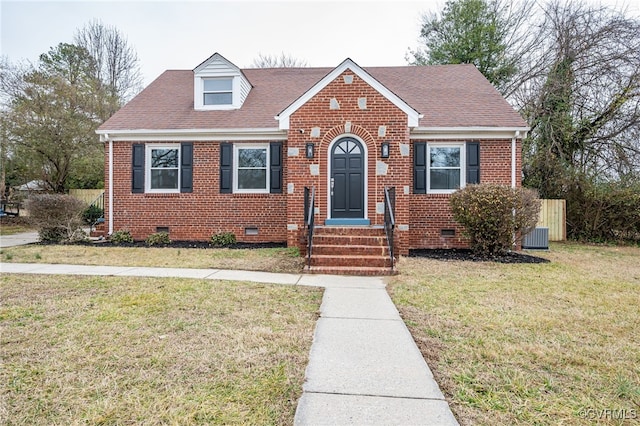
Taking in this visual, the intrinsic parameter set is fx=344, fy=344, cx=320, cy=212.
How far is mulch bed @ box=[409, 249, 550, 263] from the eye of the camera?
8273 millimetres

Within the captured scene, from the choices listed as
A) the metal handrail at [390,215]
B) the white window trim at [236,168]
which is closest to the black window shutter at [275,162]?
the white window trim at [236,168]

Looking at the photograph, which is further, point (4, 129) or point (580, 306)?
point (4, 129)

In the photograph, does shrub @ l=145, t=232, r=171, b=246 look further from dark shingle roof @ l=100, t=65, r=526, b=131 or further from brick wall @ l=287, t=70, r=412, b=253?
brick wall @ l=287, t=70, r=412, b=253

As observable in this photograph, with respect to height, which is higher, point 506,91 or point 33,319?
point 506,91

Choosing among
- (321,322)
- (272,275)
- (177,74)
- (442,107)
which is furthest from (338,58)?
(321,322)

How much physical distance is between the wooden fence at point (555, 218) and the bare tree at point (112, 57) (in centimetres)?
2450

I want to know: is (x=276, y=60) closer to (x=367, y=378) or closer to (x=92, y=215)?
(x=92, y=215)

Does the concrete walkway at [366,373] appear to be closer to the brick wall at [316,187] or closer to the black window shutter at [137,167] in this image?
the brick wall at [316,187]

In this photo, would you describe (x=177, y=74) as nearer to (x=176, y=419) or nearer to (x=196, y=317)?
(x=196, y=317)

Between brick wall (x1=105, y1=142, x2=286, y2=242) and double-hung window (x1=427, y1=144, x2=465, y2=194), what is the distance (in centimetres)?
453

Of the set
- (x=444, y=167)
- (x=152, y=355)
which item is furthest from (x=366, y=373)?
(x=444, y=167)

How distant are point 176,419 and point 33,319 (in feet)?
9.17

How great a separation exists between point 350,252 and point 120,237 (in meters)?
A: 7.39

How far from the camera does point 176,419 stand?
6.63 feet
